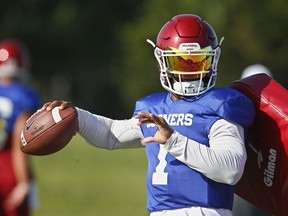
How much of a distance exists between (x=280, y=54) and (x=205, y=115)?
24135 millimetres

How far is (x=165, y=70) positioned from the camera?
4.65 metres

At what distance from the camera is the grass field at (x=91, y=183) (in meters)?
10.9

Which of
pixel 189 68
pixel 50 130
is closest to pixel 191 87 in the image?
pixel 189 68

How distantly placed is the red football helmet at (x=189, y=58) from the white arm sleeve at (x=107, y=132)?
0.39m

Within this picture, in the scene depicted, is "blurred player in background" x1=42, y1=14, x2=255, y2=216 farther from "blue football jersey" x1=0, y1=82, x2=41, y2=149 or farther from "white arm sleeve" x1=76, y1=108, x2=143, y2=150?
"blue football jersey" x1=0, y1=82, x2=41, y2=149

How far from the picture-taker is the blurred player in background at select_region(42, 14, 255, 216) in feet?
14.2

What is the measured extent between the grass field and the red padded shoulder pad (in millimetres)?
5348

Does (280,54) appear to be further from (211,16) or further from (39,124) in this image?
(39,124)

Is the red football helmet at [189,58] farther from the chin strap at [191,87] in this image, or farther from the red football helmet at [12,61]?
the red football helmet at [12,61]

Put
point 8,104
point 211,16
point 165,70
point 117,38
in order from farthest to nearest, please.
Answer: point 117,38 → point 211,16 → point 8,104 → point 165,70

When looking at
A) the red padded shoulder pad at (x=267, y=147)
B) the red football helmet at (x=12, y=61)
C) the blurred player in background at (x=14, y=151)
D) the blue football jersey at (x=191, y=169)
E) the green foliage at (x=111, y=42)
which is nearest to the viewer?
the blue football jersey at (x=191, y=169)

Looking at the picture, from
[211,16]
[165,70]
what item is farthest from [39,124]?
[211,16]

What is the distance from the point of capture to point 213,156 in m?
4.32

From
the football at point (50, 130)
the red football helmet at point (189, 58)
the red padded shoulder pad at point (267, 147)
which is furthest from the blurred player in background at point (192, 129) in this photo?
the football at point (50, 130)
